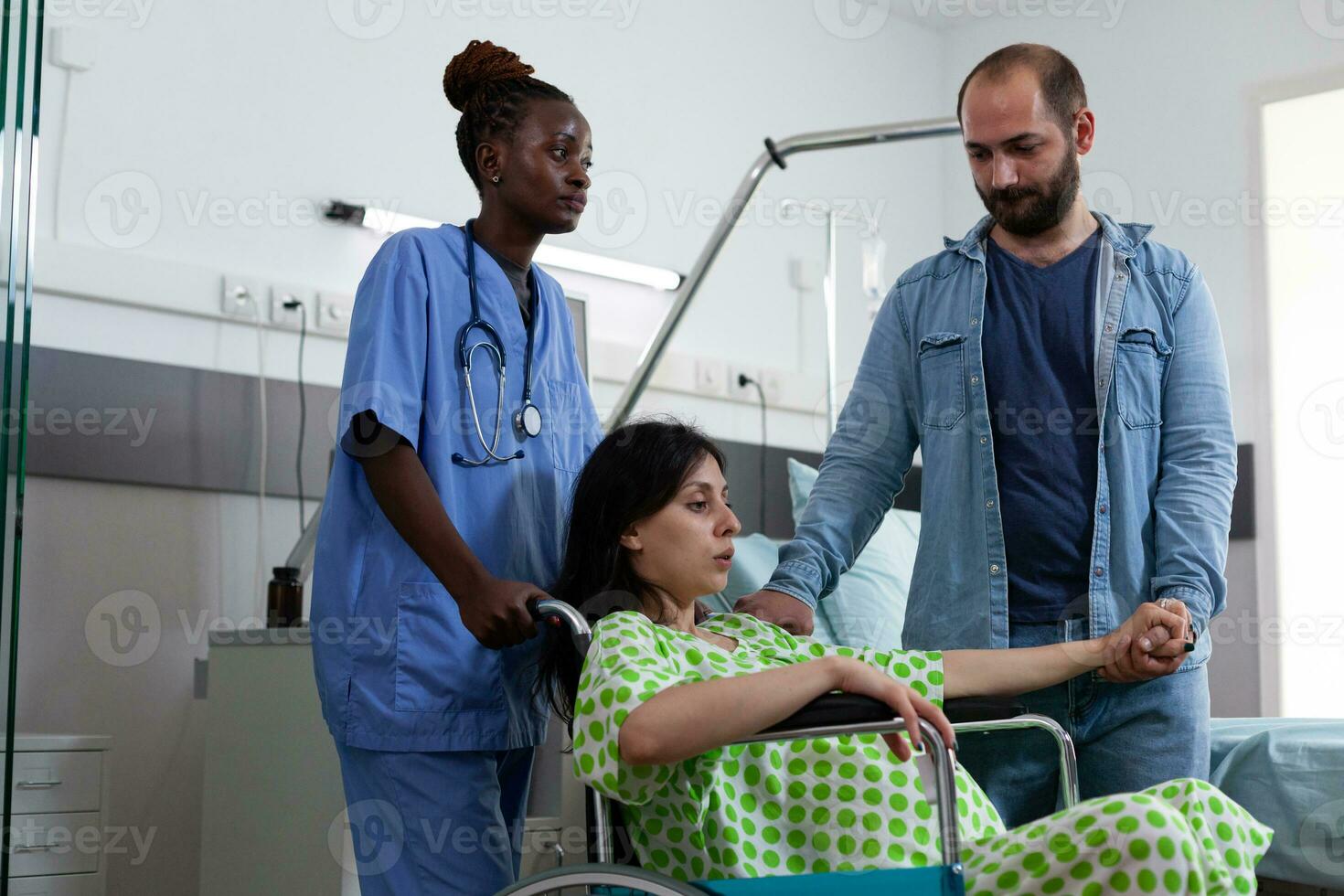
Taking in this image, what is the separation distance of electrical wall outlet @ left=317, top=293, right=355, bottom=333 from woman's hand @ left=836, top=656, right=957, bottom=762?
1945 millimetres

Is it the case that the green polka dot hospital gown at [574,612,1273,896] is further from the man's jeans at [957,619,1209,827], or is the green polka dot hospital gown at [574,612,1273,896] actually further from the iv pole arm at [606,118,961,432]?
the iv pole arm at [606,118,961,432]

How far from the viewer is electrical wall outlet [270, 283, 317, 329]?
9.72 feet

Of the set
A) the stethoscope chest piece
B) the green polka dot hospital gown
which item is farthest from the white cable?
the green polka dot hospital gown

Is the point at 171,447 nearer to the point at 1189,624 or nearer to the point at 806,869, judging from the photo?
the point at 806,869

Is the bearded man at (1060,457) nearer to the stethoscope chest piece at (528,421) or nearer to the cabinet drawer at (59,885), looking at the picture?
the stethoscope chest piece at (528,421)

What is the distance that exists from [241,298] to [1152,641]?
1.99m

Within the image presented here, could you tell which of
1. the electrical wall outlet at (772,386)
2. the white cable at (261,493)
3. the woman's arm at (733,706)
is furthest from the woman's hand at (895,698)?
the electrical wall outlet at (772,386)

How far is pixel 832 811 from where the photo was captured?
1556 mm

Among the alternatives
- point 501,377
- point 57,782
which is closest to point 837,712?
point 501,377

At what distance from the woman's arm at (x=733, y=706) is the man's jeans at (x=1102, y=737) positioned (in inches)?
18.3

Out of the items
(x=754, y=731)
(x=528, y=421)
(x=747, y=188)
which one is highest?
(x=747, y=188)

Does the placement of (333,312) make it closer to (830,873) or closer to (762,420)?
(762,420)

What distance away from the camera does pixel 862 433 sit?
6.59ft

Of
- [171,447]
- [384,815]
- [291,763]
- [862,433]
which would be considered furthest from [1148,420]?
[171,447]
